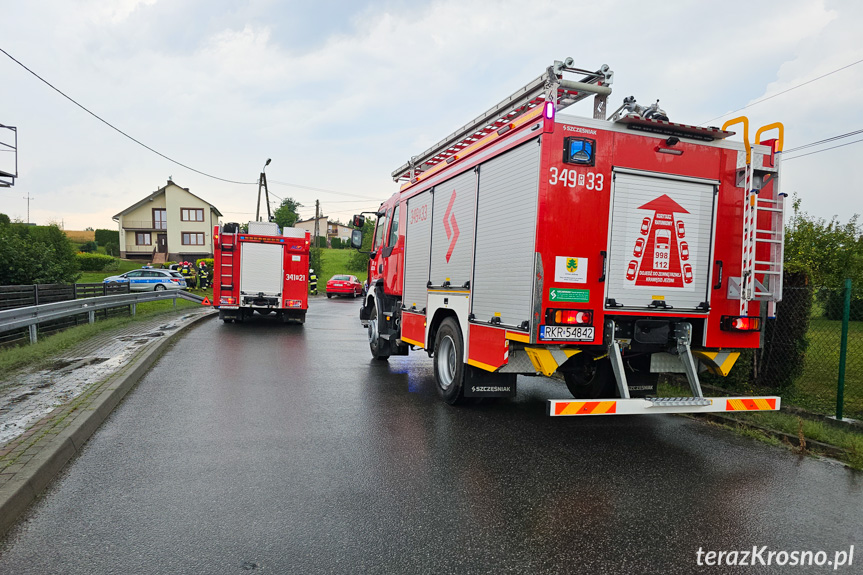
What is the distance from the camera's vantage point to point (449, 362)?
7332mm

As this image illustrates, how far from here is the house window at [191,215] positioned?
61875mm

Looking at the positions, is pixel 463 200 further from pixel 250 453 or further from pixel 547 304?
pixel 250 453

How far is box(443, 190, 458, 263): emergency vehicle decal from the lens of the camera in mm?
7082

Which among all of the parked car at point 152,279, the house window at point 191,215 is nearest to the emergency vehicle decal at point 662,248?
the parked car at point 152,279

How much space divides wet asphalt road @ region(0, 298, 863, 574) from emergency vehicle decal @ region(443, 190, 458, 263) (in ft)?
6.44

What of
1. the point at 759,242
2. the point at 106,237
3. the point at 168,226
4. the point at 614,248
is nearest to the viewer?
the point at 614,248

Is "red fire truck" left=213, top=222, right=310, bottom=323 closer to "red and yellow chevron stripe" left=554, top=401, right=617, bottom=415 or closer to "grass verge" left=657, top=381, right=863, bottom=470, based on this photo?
"grass verge" left=657, top=381, right=863, bottom=470

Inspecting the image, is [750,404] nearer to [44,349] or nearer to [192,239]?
[44,349]

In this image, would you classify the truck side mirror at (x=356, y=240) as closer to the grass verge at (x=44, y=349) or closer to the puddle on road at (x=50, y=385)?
the puddle on road at (x=50, y=385)

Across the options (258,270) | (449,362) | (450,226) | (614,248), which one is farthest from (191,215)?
(614,248)

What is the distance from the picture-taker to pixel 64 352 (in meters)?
10.0

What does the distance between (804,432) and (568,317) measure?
2.75 metres

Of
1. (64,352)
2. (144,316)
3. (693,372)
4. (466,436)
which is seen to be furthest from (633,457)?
(144,316)

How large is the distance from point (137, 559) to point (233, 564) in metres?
0.54
